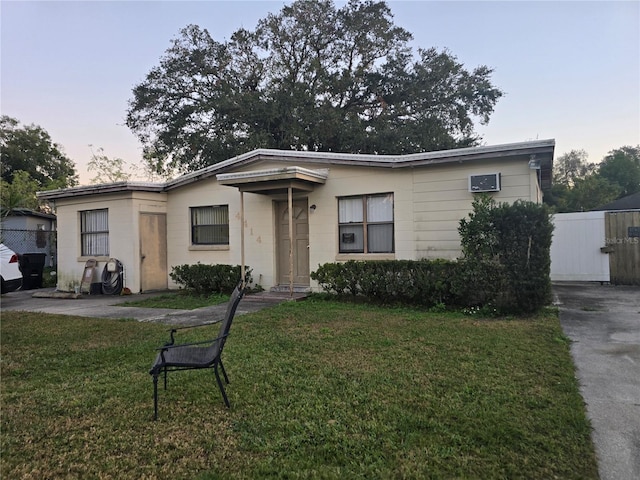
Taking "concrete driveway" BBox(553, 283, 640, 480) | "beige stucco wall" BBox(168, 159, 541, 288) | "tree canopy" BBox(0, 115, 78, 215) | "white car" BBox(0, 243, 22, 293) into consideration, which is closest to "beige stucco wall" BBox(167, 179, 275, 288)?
"beige stucco wall" BBox(168, 159, 541, 288)

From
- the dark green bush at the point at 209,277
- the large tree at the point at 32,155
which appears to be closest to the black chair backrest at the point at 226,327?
the dark green bush at the point at 209,277

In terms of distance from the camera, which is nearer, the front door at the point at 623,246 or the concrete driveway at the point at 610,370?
the concrete driveway at the point at 610,370

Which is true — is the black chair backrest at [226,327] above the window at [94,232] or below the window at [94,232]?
below

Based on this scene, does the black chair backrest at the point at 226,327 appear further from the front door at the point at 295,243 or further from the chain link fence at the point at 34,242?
the chain link fence at the point at 34,242

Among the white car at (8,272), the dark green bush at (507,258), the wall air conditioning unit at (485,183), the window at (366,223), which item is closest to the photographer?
the dark green bush at (507,258)

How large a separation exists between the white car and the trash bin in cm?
317

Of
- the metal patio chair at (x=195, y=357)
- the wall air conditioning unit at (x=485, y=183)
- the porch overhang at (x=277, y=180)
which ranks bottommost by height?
the metal patio chair at (x=195, y=357)

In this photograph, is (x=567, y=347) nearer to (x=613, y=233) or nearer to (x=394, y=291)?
(x=394, y=291)

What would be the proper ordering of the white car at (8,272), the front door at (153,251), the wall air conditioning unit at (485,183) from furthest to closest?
the front door at (153,251), the white car at (8,272), the wall air conditioning unit at (485,183)

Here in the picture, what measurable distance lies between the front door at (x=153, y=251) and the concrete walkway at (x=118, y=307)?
63 cm

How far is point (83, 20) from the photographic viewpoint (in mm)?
10086

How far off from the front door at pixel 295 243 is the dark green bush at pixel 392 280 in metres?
1.46

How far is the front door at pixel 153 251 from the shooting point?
12102mm

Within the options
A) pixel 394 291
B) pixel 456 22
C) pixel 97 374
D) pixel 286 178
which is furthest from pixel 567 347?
pixel 456 22
